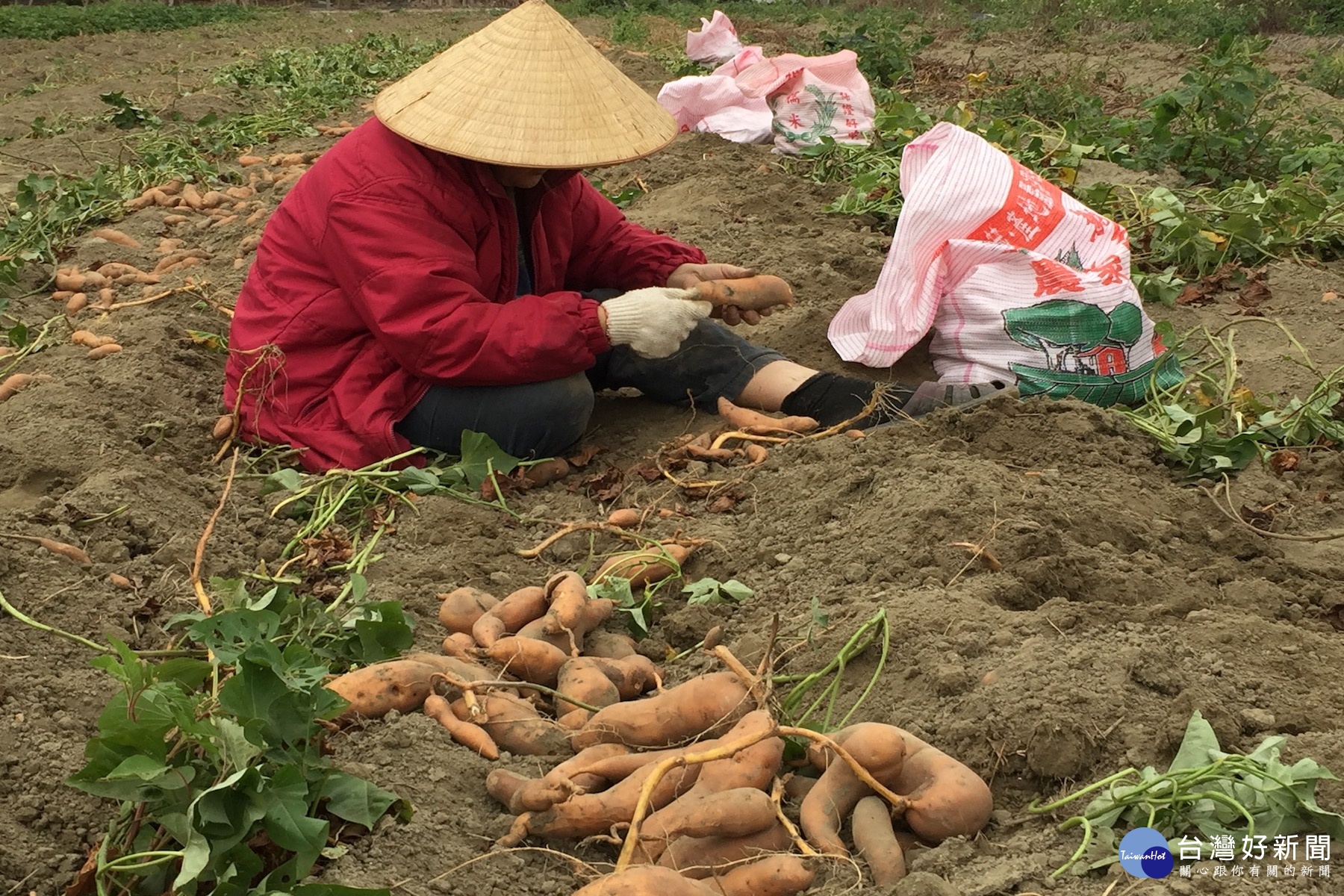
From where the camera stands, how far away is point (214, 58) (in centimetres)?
993

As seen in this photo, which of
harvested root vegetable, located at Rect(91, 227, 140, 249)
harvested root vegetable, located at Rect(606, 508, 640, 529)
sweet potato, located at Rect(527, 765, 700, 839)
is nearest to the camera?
sweet potato, located at Rect(527, 765, 700, 839)

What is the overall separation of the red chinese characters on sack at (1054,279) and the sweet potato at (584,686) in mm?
1930

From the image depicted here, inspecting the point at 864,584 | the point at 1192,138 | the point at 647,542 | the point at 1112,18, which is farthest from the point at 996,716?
the point at 1112,18

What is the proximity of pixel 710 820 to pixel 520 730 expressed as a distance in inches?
17.7

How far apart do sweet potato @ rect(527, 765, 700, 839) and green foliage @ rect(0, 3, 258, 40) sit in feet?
34.7

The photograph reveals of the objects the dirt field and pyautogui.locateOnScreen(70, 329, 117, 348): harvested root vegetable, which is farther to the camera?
pyautogui.locateOnScreen(70, 329, 117, 348): harvested root vegetable

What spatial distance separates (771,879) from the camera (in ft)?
5.37

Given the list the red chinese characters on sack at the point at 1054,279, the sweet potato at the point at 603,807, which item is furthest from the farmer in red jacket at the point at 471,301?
the sweet potato at the point at 603,807

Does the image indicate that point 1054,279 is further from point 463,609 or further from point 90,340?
point 90,340

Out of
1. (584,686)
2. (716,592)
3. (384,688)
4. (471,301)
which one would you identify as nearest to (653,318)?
(471,301)

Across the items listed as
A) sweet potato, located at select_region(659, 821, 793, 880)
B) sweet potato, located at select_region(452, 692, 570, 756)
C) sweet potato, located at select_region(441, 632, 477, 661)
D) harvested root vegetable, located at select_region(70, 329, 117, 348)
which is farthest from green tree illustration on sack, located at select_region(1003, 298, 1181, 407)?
harvested root vegetable, located at select_region(70, 329, 117, 348)

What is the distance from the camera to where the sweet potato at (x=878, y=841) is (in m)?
1.64

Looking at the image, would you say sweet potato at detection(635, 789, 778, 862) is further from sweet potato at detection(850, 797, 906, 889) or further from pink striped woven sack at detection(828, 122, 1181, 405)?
pink striped woven sack at detection(828, 122, 1181, 405)

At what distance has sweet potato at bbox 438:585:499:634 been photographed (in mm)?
2363
